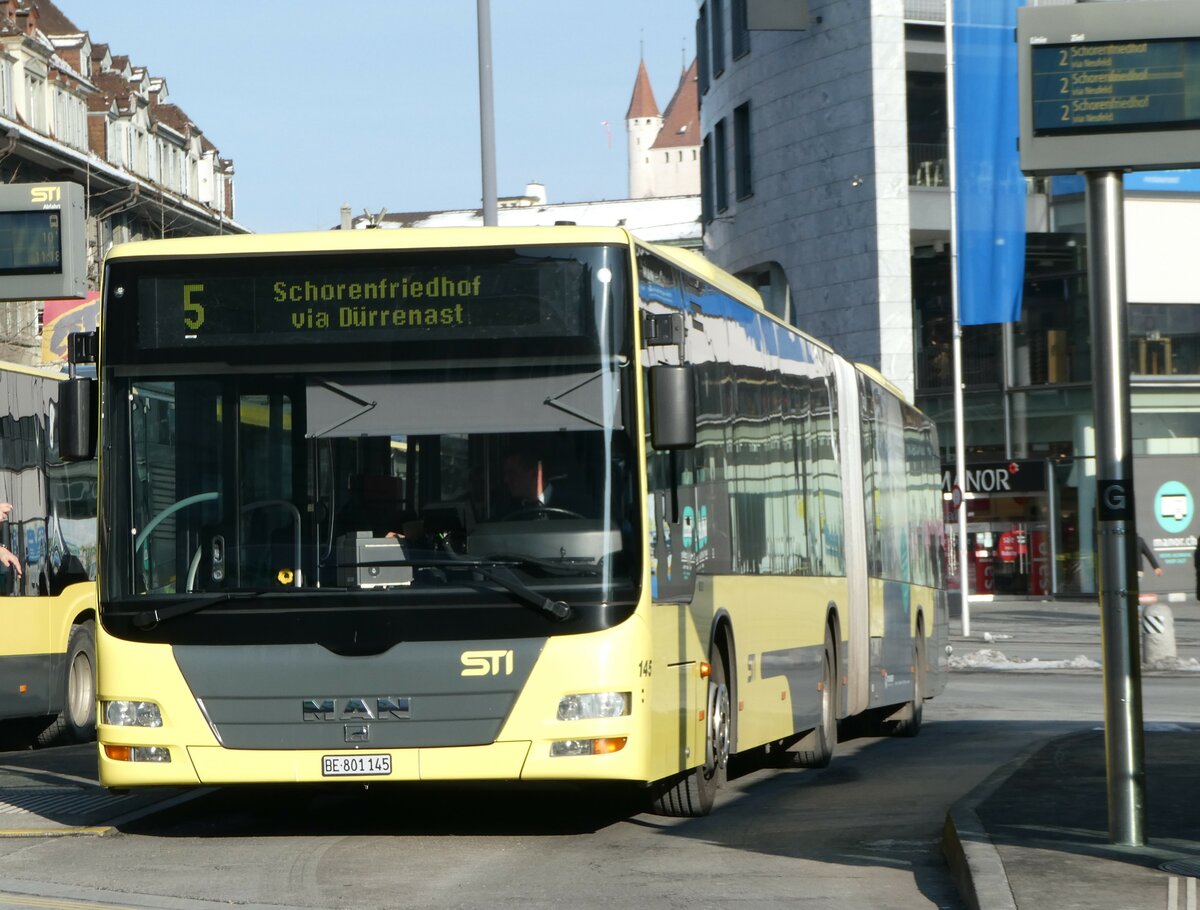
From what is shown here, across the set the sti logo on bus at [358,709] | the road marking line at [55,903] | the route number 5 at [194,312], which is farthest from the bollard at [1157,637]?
the road marking line at [55,903]

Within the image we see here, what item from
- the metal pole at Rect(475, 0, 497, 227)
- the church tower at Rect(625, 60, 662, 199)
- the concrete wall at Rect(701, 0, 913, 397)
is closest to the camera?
the metal pole at Rect(475, 0, 497, 227)

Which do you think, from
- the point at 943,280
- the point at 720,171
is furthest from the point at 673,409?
the point at 720,171

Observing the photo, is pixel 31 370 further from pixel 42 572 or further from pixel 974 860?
pixel 974 860

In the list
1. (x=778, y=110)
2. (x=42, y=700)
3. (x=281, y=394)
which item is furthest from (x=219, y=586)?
(x=778, y=110)

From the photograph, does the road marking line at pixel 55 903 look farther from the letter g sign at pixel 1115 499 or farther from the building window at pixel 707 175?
the building window at pixel 707 175

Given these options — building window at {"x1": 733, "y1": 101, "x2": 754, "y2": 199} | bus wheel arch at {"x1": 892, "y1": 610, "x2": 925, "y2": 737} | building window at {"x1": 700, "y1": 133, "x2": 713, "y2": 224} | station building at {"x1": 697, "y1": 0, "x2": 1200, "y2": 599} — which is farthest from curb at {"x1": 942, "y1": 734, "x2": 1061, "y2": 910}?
building window at {"x1": 700, "y1": 133, "x2": 713, "y2": 224}

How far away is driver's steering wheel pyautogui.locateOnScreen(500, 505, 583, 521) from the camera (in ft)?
32.1

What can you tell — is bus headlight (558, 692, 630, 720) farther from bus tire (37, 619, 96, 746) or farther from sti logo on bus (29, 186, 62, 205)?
bus tire (37, 619, 96, 746)

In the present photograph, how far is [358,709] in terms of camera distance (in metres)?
9.82

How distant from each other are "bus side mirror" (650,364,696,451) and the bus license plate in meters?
1.97

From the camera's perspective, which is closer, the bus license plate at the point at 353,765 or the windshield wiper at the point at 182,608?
the bus license plate at the point at 353,765

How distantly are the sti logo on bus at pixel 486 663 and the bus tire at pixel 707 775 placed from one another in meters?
1.68

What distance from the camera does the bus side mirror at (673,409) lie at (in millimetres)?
9625

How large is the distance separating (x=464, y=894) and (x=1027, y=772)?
Answer: 492 cm
